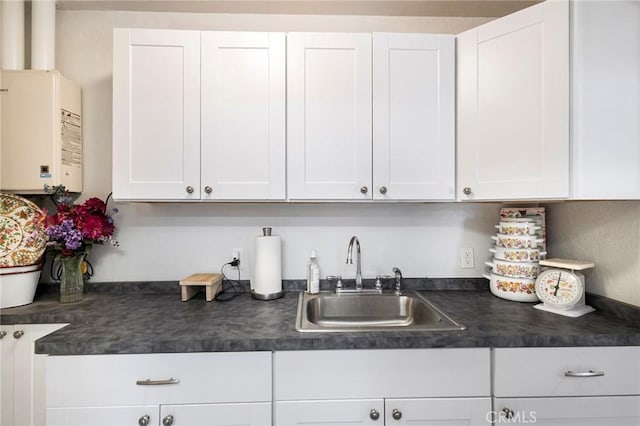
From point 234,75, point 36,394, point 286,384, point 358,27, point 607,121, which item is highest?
point 358,27

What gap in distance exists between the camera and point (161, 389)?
978 millimetres

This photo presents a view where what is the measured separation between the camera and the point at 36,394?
3.87 ft

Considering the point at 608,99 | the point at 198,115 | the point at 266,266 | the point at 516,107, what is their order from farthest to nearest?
the point at 266,266, the point at 198,115, the point at 516,107, the point at 608,99

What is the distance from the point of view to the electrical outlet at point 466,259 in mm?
1642

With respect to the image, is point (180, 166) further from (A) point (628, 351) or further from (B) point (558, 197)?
(A) point (628, 351)

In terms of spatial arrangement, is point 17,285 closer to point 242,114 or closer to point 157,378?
point 157,378

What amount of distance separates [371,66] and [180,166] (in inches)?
40.2

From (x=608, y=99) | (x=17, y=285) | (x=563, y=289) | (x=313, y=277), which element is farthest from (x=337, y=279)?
(x=17, y=285)

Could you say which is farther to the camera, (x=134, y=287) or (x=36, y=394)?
(x=134, y=287)

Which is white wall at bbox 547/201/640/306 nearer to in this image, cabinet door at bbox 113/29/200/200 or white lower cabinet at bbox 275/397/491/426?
white lower cabinet at bbox 275/397/491/426

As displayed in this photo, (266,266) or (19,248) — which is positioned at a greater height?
(19,248)

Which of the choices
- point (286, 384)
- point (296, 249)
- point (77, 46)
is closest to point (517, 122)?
point (296, 249)

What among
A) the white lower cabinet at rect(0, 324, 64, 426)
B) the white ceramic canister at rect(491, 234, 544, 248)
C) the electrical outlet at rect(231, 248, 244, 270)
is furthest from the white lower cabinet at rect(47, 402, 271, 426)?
the white ceramic canister at rect(491, 234, 544, 248)

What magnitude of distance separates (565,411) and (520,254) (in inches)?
25.6
